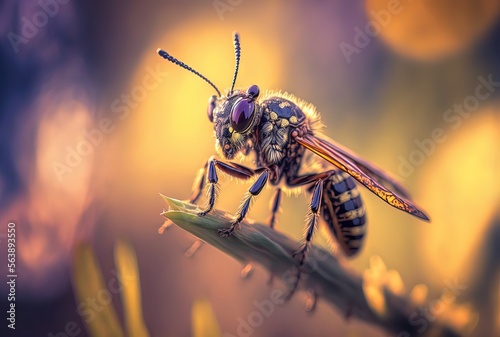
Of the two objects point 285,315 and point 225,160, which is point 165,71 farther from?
point 285,315

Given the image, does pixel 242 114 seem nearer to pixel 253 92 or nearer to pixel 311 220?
pixel 253 92

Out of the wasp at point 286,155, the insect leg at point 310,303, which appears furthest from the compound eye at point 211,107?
the insect leg at point 310,303

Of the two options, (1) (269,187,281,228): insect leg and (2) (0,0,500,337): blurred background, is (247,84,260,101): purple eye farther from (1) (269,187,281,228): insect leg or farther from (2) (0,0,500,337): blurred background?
(1) (269,187,281,228): insect leg

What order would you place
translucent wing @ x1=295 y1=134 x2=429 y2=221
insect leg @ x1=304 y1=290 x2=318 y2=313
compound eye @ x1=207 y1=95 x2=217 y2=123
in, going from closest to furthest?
1. insect leg @ x1=304 y1=290 x2=318 y2=313
2. translucent wing @ x1=295 y1=134 x2=429 y2=221
3. compound eye @ x1=207 y1=95 x2=217 y2=123

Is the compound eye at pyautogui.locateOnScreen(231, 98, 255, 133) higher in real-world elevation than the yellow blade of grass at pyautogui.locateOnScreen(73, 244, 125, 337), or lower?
higher

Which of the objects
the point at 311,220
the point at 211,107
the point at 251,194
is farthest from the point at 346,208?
the point at 211,107

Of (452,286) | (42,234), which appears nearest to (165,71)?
(42,234)

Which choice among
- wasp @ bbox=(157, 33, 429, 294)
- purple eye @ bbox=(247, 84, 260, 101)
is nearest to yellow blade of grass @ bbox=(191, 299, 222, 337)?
wasp @ bbox=(157, 33, 429, 294)

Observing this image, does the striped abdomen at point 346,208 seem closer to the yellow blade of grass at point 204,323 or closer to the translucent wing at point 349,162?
the translucent wing at point 349,162
